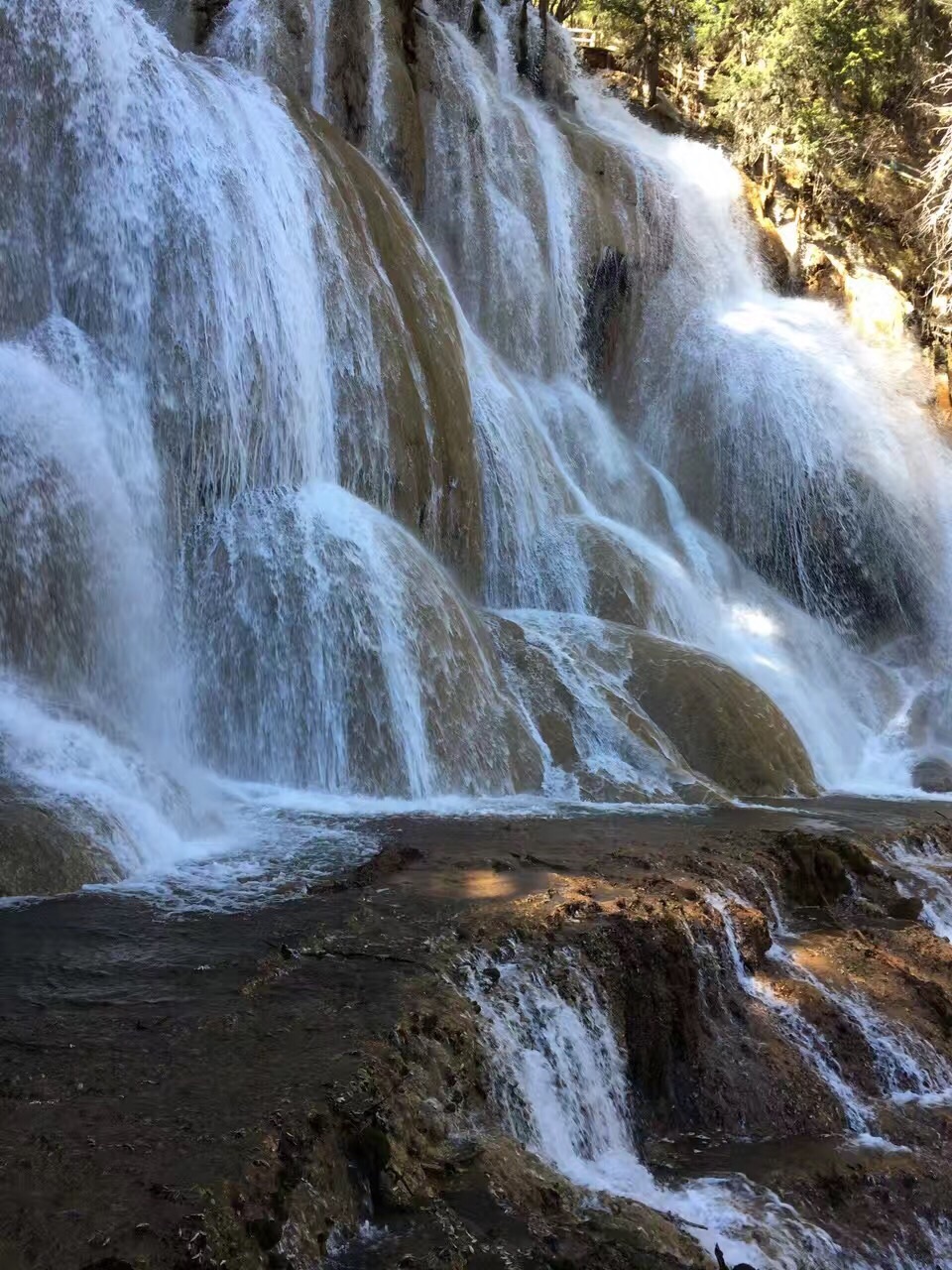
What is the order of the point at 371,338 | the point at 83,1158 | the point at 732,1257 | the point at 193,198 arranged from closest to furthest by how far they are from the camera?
the point at 83,1158 < the point at 732,1257 < the point at 193,198 < the point at 371,338

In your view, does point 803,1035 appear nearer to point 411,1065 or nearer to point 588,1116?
point 588,1116

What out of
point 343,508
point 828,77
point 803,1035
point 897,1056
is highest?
point 828,77

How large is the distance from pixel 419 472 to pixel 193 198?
3.29 meters

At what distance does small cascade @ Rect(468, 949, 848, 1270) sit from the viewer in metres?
4.04

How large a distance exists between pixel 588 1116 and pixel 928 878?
426cm

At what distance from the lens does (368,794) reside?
9.22 meters

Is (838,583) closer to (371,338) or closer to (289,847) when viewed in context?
(371,338)

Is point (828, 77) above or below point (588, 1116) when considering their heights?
above

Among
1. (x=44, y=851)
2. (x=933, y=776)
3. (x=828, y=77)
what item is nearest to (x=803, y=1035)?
(x=44, y=851)

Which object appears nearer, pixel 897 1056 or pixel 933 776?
pixel 897 1056

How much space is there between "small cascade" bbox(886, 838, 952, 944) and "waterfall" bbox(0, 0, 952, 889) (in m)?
1.81

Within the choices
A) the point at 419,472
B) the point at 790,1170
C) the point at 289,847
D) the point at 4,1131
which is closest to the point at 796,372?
the point at 419,472

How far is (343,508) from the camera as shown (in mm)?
10766

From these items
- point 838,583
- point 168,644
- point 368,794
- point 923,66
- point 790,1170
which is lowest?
point 790,1170
